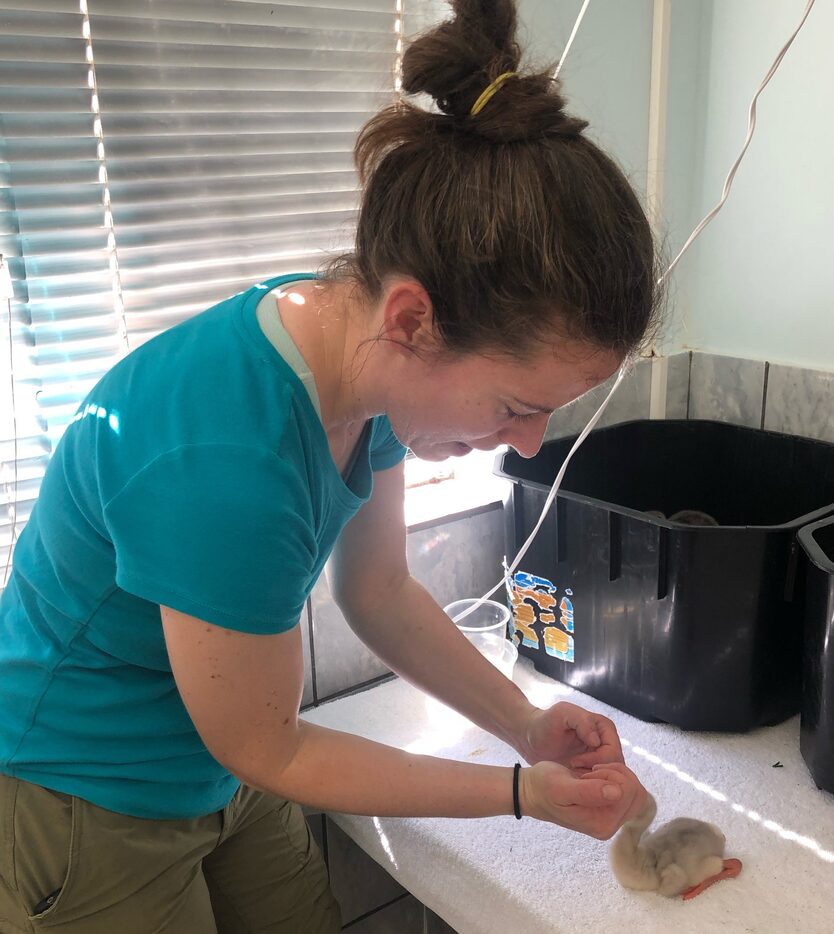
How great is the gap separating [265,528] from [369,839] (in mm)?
500

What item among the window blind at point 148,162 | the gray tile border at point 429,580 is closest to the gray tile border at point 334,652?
the gray tile border at point 429,580

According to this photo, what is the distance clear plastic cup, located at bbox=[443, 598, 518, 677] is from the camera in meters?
1.20

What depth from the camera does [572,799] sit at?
757mm

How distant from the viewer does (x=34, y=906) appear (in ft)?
2.47

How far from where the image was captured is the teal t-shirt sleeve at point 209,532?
612 millimetres

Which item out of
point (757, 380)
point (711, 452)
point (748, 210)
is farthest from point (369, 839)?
point (748, 210)

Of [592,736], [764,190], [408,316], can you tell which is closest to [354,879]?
[592,736]

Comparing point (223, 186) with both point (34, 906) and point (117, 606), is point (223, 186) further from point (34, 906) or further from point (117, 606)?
point (34, 906)

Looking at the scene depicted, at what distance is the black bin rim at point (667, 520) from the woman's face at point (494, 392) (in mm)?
289

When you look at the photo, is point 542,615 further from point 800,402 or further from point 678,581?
point 800,402

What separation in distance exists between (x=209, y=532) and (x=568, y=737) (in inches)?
18.8

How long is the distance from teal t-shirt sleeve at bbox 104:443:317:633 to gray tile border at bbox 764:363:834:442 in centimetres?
91

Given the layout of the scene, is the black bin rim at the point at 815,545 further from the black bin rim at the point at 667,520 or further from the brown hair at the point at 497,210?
the brown hair at the point at 497,210

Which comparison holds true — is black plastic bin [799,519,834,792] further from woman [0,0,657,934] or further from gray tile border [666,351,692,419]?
gray tile border [666,351,692,419]
